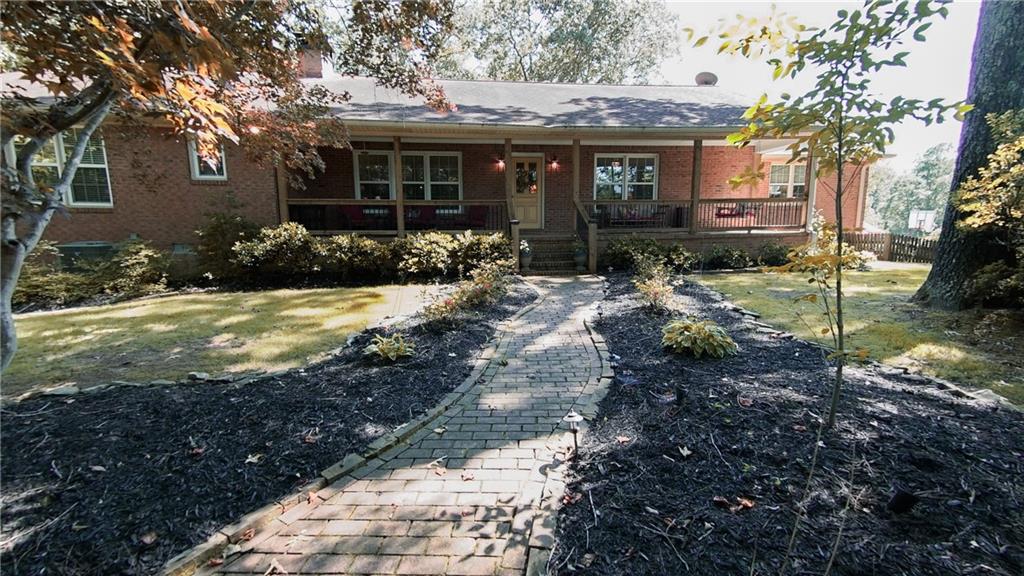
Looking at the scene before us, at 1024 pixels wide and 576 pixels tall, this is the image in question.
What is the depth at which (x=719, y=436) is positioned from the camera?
3012 mm

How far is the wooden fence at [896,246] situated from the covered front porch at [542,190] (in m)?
3.61

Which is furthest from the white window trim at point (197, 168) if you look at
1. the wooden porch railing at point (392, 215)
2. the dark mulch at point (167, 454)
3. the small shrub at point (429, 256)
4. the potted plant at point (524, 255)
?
the dark mulch at point (167, 454)

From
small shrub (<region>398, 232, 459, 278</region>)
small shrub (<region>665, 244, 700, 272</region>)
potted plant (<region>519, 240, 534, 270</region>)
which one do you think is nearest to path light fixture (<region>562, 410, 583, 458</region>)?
small shrub (<region>398, 232, 459, 278</region>)

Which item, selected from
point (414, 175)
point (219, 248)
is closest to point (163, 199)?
point (219, 248)

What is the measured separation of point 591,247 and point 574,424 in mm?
8429

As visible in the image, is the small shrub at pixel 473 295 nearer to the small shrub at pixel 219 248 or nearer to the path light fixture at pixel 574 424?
the path light fixture at pixel 574 424

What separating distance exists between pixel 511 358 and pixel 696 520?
306 cm

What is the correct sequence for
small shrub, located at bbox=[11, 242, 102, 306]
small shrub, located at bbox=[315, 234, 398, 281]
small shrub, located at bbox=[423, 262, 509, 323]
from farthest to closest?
small shrub, located at bbox=[315, 234, 398, 281] < small shrub, located at bbox=[11, 242, 102, 306] < small shrub, located at bbox=[423, 262, 509, 323]

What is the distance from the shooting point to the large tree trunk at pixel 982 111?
644 centimetres

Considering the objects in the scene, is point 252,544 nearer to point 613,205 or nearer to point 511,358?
point 511,358

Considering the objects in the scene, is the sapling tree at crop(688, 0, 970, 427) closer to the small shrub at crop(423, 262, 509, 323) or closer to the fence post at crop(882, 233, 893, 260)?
the small shrub at crop(423, 262, 509, 323)

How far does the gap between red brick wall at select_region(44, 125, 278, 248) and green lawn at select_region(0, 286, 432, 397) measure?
12.5 ft

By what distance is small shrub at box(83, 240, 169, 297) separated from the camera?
9219 mm

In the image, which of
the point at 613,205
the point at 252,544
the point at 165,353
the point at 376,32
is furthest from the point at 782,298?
the point at 165,353
